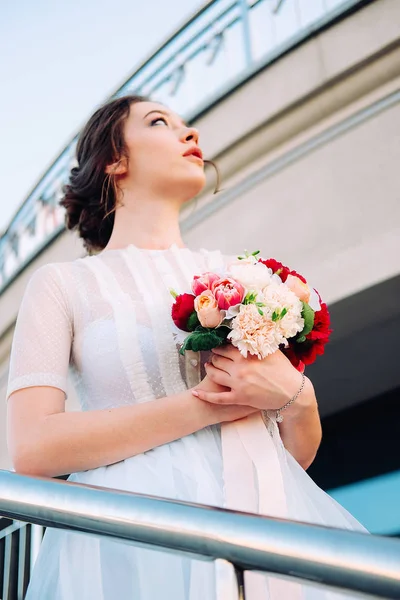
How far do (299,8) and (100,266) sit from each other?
321 centimetres

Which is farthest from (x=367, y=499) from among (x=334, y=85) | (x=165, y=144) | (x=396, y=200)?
(x=165, y=144)

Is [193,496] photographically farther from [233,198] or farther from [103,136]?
[233,198]

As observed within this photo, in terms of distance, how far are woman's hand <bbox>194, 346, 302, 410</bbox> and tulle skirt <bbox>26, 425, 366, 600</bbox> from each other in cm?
15

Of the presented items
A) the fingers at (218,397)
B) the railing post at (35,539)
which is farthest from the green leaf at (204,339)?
the railing post at (35,539)

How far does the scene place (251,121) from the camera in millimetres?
4543

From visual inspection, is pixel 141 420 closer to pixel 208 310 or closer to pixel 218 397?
pixel 218 397

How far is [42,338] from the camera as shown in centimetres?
185

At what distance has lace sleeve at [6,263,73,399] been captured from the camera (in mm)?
1790

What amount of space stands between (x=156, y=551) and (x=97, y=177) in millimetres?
1400

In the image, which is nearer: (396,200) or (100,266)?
(100,266)

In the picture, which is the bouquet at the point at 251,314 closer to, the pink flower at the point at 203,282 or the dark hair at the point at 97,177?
the pink flower at the point at 203,282

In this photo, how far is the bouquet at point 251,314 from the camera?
1.71 metres

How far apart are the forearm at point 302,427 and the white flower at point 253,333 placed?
0.59 feet

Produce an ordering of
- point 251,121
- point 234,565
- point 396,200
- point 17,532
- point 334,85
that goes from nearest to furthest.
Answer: point 234,565, point 17,532, point 396,200, point 334,85, point 251,121
